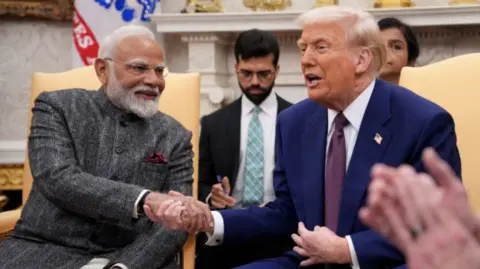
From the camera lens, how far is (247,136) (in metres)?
3.62

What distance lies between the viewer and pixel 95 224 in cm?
254

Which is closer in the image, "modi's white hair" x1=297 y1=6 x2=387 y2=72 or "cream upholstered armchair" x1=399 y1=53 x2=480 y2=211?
"modi's white hair" x1=297 y1=6 x2=387 y2=72

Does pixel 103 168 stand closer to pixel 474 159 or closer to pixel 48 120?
pixel 48 120

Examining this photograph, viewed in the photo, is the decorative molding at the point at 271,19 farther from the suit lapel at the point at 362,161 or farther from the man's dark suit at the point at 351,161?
the suit lapel at the point at 362,161

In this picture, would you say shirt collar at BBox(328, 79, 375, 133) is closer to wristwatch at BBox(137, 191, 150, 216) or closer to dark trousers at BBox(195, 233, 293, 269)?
wristwatch at BBox(137, 191, 150, 216)

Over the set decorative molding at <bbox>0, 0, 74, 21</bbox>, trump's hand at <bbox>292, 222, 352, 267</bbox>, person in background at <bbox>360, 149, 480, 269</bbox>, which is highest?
decorative molding at <bbox>0, 0, 74, 21</bbox>

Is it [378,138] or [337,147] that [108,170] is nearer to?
[337,147]

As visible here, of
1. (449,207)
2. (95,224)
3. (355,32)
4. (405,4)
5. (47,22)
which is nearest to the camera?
(449,207)

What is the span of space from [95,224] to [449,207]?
6.44ft

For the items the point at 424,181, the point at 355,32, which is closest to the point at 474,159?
the point at 355,32

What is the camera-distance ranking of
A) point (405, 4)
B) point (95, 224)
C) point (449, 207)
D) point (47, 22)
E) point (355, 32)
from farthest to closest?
point (47, 22)
point (405, 4)
point (95, 224)
point (355, 32)
point (449, 207)

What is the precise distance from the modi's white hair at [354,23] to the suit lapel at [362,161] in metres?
0.22

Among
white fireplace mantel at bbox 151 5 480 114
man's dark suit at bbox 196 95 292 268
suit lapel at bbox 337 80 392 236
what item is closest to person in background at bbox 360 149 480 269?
suit lapel at bbox 337 80 392 236

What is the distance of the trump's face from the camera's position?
2305mm
